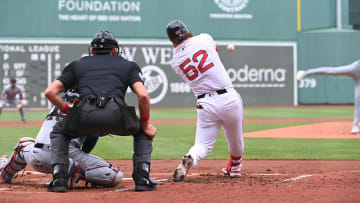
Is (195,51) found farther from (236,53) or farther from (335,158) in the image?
(236,53)

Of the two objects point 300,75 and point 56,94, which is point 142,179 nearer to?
point 56,94

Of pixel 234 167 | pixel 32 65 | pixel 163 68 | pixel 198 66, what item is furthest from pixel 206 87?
pixel 163 68

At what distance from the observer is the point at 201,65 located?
5.55 meters

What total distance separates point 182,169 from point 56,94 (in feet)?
4.66

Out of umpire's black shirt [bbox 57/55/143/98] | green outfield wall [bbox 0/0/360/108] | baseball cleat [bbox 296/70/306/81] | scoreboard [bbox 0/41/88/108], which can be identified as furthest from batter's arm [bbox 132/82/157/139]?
green outfield wall [bbox 0/0/360/108]

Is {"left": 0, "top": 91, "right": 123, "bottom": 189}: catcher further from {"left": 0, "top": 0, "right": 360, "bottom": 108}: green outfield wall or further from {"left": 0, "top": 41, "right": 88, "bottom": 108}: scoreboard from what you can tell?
{"left": 0, "top": 0, "right": 360, "bottom": 108}: green outfield wall

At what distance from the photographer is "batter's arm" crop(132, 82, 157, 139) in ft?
15.3

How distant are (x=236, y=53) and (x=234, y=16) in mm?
1846

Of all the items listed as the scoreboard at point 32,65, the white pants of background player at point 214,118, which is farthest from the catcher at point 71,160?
the scoreboard at point 32,65

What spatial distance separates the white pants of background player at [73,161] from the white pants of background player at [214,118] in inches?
33.4

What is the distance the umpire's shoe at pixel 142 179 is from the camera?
4797 millimetres

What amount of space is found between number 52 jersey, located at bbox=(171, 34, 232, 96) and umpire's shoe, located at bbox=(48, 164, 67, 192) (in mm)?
1612

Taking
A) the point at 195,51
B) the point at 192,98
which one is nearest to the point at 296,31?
the point at 192,98

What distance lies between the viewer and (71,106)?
15.9 feet
